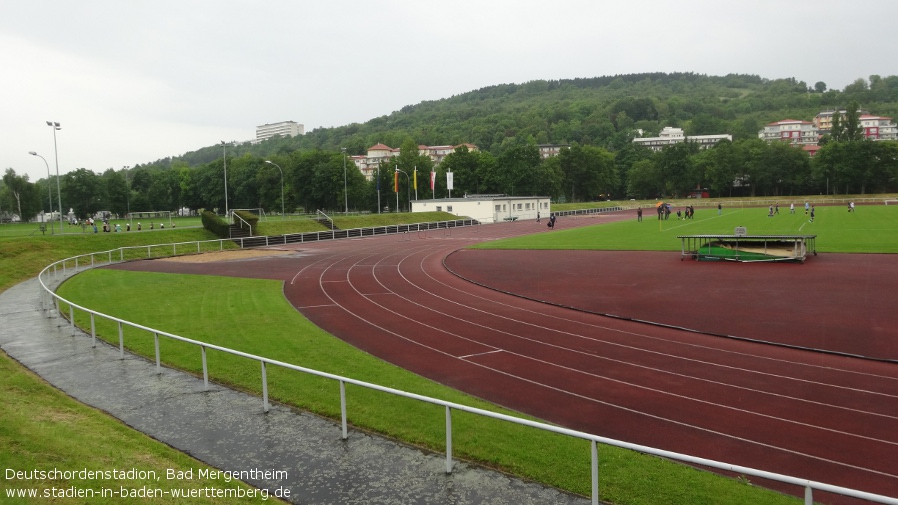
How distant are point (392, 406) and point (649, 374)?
23.2 feet

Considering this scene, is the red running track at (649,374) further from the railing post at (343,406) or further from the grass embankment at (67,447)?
the grass embankment at (67,447)

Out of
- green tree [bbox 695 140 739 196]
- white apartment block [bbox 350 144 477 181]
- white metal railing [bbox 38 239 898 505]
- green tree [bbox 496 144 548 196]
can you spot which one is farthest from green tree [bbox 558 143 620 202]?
white metal railing [bbox 38 239 898 505]

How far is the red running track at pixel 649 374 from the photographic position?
9320 millimetres

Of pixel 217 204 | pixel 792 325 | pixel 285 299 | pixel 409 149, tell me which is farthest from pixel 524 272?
pixel 217 204

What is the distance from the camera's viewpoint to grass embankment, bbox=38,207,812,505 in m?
7.24

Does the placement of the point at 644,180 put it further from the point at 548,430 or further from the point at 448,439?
the point at 548,430

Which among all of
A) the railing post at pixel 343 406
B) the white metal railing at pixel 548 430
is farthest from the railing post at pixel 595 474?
the railing post at pixel 343 406

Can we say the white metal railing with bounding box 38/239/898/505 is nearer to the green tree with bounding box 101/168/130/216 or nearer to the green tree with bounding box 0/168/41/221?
the green tree with bounding box 0/168/41/221

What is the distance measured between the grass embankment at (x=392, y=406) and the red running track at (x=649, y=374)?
3.46 ft

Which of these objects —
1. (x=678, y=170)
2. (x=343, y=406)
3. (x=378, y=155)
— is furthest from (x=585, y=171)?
(x=343, y=406)

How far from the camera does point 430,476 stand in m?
7.78

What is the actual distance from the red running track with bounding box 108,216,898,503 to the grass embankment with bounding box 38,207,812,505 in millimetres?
1056

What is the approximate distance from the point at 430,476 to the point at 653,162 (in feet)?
436

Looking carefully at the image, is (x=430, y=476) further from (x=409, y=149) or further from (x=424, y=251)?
(x=409, y=149)
